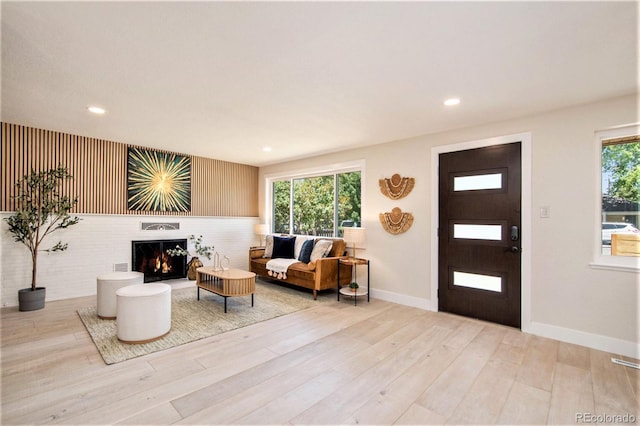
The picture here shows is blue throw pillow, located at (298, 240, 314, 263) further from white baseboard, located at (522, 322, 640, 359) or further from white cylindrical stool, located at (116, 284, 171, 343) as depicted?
white baseboard, located at (522, 322, 640, 359)

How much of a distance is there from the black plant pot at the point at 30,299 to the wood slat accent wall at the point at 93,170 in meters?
1.22

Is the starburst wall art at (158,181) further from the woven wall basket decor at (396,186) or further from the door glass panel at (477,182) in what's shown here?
the door glass panel at (477,182)

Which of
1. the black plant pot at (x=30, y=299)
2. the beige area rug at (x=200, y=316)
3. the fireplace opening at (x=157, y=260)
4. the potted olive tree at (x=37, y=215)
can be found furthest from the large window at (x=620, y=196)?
the black plant pot at (x=30, y=299)

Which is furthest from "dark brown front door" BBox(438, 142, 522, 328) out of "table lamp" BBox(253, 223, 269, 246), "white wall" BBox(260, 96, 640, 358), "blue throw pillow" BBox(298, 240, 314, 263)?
"table lamp" BBox(253, 223, 269, 246)

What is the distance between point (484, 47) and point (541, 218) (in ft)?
7.20

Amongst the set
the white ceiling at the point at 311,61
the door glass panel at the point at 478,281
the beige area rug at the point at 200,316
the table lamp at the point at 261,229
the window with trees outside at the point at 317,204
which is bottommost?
the beige area rug at the point at 200,316

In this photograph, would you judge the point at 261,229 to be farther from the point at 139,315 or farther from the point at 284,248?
the point at 139,315

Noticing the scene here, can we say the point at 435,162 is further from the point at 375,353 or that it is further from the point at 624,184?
the point at 375,353

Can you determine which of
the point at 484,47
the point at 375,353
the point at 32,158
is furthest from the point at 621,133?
the point at 32,158

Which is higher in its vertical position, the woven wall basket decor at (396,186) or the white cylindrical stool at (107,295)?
the woven wall basket decor at (396,186)

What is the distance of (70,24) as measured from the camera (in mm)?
1905

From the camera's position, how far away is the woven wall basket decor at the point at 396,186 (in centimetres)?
439

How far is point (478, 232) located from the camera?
150 inches

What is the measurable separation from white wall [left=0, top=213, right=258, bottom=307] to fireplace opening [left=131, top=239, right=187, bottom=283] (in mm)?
105
